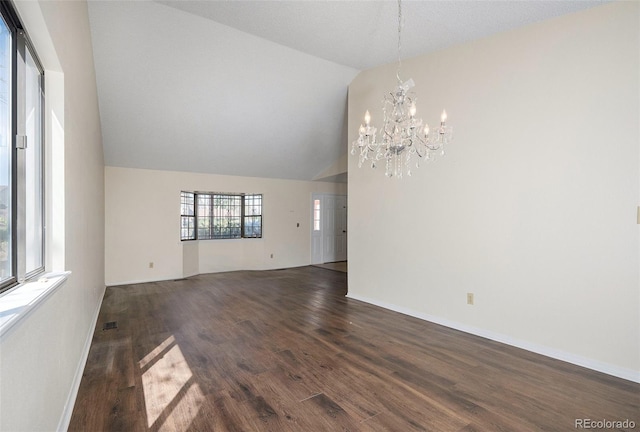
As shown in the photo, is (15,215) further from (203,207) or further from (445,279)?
(203,207)

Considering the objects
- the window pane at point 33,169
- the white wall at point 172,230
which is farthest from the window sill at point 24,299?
the white wall at point 172,230

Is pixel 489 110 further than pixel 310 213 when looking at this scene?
No

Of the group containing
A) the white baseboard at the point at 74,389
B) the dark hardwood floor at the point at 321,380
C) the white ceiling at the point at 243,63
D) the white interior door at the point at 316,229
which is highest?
the white ceiling at the point at 243,63

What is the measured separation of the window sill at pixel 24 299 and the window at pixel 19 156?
0.18ft

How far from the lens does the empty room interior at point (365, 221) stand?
187cm

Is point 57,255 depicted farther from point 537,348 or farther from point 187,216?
point 187,216

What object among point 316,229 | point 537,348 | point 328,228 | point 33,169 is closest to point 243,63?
point 33,169

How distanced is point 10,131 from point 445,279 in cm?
386

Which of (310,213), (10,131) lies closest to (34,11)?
(10,131)

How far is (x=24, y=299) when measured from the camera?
1.29 meters

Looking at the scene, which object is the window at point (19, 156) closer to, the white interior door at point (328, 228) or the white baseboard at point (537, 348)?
the white baseboard at point (537, 348)

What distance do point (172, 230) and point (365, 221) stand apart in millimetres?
3953

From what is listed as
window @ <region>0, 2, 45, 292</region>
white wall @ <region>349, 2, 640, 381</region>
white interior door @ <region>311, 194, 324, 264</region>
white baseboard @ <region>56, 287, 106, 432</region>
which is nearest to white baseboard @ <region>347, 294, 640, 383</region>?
white wall @ <region>349, 2, 640, 381</region>

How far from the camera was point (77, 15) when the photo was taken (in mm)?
2461
